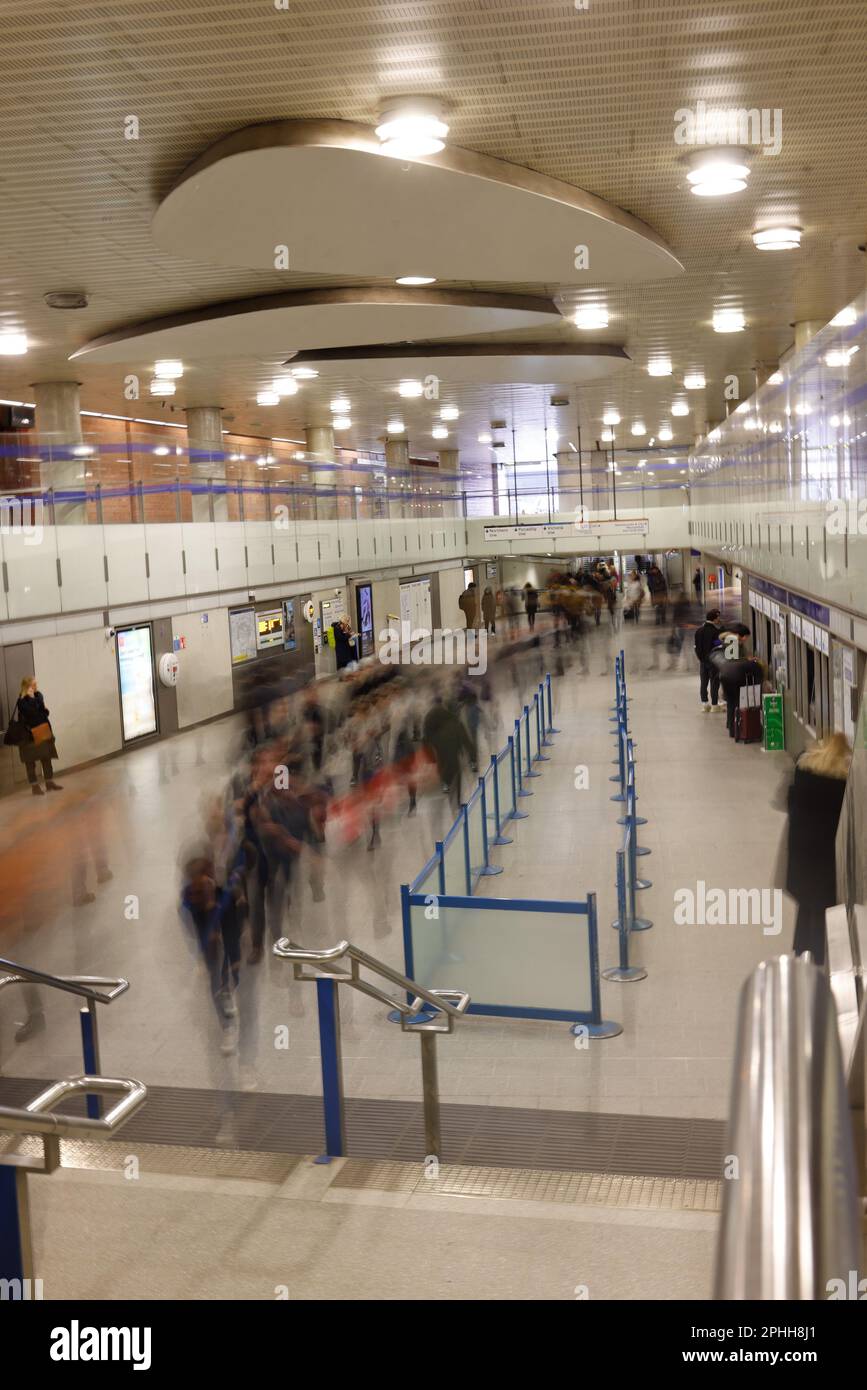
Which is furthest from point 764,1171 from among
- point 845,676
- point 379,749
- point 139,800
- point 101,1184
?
point 139,800

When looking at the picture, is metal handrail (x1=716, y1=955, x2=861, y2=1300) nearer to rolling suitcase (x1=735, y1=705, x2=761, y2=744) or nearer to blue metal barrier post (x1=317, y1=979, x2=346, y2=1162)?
blue metal barrier post (x1=317, y1=979, x2=346, y2=1162)

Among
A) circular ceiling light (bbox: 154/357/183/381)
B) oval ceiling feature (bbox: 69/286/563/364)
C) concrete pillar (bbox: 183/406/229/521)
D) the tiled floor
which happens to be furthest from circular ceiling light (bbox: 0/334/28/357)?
concrete pillar (bbox: 183/406/229/521)

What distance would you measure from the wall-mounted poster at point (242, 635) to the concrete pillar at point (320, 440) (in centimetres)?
464

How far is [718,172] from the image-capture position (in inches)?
265

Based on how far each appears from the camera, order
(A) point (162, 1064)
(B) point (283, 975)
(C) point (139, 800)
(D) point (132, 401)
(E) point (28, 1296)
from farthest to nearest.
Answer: (D) point (132, 401), (C) point (139, 800), (B) point (283, 975), (A) point (162, 1064), (E) point (28, 1296)

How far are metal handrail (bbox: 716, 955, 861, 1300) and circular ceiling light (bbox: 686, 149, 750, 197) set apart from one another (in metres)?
6.20

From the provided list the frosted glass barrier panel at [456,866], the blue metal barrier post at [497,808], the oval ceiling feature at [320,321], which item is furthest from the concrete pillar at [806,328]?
the frosted glass barrier panel at [456,866]

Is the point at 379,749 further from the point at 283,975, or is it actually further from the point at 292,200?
the point at 292,200

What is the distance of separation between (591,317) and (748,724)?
6.85 meters

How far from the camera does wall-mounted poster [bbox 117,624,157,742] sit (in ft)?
56.5

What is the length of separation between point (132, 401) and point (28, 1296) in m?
17.5

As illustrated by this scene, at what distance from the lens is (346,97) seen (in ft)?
18.0

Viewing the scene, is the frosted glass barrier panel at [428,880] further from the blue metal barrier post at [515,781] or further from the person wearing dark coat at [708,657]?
the person wearing dark coat at [708,657]
